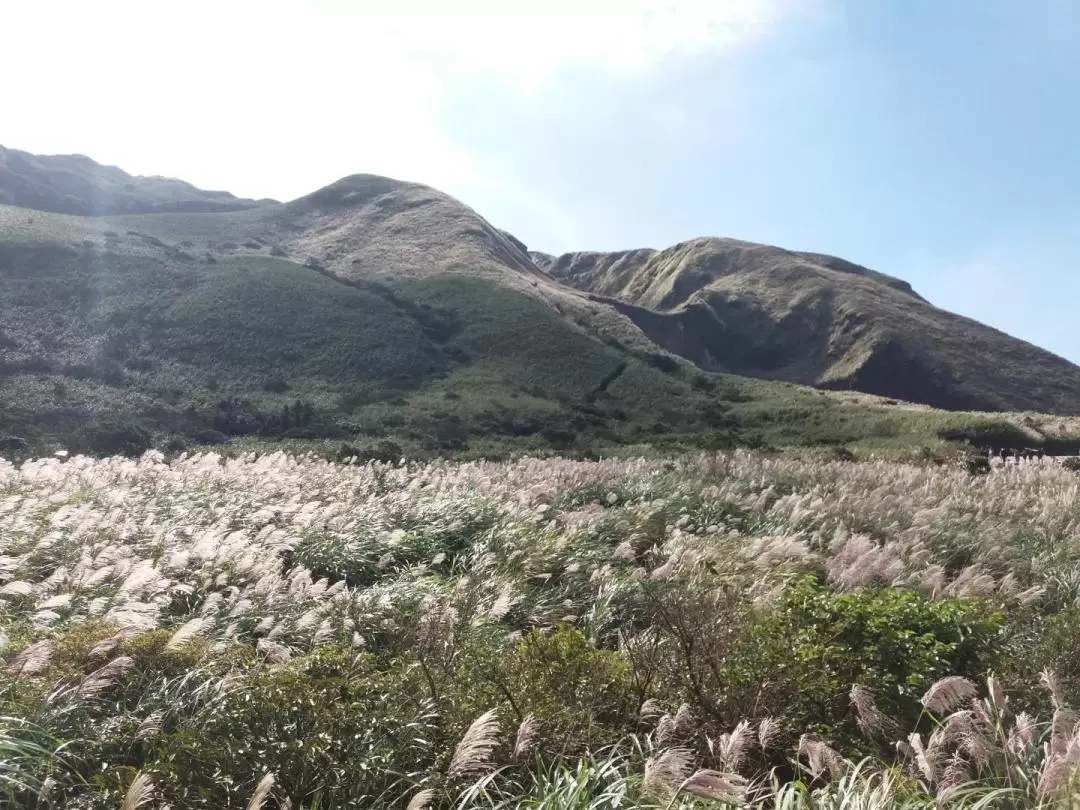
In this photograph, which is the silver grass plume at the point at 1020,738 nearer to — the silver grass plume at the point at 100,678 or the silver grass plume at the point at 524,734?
the silver grass plume at the point at 524,734

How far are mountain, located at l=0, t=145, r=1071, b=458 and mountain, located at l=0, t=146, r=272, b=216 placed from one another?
0.77 m

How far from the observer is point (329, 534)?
7.62 metres

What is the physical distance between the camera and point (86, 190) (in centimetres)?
9500

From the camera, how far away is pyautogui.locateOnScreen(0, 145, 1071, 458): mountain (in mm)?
31359

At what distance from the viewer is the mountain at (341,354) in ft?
103

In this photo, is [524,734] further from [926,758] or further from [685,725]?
[926,758]

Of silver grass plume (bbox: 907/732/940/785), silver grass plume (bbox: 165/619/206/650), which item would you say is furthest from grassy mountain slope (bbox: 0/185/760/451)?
silver grass plume (bbox: 907/732/940/785)

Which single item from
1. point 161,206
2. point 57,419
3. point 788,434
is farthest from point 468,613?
point 161,206

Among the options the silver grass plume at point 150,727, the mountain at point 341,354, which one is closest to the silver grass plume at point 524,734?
the silver grass plume at point 150,727

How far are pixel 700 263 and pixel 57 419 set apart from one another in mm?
106350

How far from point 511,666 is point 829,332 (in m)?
102

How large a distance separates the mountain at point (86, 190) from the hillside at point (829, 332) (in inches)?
2400

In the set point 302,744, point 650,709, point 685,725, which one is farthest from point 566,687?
point 302,744

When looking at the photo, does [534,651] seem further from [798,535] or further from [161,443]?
[161,443]
